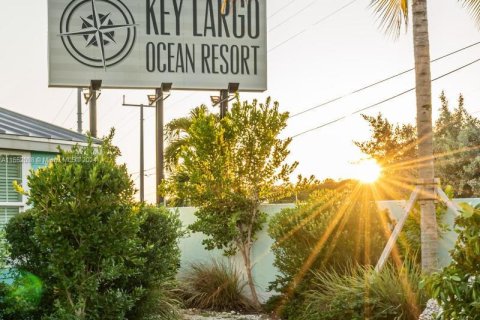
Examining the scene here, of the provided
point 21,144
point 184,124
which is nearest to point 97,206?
point 21,144

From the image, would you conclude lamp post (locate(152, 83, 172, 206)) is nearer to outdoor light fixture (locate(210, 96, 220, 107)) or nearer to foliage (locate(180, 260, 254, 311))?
outdoor light fixture (locate(210, 96, 220, 107))

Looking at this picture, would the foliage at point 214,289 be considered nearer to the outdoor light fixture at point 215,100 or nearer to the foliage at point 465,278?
the outdoor light fixture at point 215,100

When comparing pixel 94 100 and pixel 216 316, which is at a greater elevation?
pixel 94 100

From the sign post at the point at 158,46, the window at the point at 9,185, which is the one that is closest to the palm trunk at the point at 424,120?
the window at the point at 9,185

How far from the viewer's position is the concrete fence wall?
41.2ft

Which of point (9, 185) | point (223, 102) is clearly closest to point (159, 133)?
point (223, 102)

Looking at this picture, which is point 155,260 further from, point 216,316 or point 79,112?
point 79,112

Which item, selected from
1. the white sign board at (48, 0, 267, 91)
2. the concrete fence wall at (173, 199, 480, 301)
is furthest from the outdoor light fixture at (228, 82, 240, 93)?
the concrete fence wall at (173, 199, 480, 301)

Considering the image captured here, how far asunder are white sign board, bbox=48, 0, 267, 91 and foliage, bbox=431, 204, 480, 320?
56.9ft

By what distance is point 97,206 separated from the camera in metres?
9.73

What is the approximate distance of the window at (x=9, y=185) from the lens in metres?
11.7

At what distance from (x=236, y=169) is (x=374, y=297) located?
5324 mm

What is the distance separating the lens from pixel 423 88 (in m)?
12.3

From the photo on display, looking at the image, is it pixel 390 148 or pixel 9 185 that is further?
pixel 390 148
